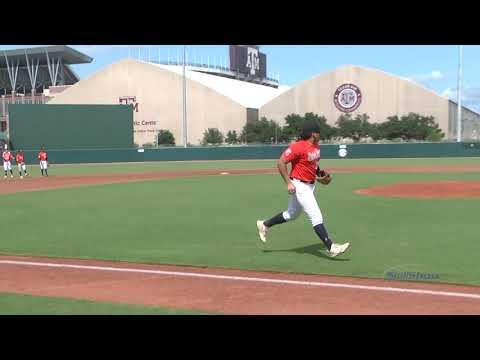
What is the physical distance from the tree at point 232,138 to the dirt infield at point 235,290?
217 feet

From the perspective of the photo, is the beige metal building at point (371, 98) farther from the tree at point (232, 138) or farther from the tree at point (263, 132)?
the tree at point (232, 138)

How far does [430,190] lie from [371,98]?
178 ft

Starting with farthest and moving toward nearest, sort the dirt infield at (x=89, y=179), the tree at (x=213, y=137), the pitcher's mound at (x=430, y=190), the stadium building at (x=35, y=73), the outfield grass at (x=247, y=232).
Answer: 1. the stadium building at (x=35, y=73)
2. the tree at (x=213, y=137)
3. the dirt infield at (x=89, y=179)
4. the pitcher's mound at (x=430, y=190)
5. the outfield grass at (x=247, y=232)

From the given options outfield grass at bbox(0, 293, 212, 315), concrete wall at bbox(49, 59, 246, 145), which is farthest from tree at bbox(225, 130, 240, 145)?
outfield grass at bbox(0, 293, 212, 315)

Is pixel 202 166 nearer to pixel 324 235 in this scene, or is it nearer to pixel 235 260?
pixel 235 260

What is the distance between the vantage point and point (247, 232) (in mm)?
10875

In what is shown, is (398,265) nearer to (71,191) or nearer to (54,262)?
(54,262)

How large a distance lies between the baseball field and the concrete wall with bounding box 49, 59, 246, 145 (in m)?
→ 61.6

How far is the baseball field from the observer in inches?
232

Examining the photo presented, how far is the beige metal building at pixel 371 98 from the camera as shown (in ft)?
223

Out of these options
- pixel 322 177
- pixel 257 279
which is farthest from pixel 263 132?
pixel 257 279

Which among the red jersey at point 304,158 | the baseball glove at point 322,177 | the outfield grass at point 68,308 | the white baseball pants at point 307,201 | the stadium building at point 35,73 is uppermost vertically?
the stadium building at point 35,73

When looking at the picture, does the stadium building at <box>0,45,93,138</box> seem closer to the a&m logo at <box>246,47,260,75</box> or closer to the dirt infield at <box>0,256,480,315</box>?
the a&m logo at <box>246,47,260,75</box>

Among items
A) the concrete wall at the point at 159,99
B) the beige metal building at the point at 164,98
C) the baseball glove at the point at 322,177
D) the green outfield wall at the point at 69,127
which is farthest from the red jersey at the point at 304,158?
the beige metal building at the point at 164,98
